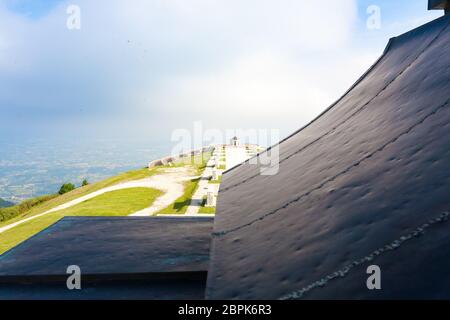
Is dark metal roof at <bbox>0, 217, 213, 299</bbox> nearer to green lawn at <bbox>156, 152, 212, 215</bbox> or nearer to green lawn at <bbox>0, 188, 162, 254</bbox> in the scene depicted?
green lawn at <bbox>0, 188, 162, 254</bbox>

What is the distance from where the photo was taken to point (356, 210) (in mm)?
1999

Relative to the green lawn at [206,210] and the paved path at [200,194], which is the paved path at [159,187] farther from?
the green lawn at [206,210]

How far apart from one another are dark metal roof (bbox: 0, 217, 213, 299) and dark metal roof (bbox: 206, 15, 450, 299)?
0.69 m

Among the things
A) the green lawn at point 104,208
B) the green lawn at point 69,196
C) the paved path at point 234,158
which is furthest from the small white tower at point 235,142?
the green lawn at point 104,208

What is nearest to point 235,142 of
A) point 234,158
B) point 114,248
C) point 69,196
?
point 234,158

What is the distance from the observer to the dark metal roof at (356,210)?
1.55 meters

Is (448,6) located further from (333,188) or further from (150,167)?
(150,167)

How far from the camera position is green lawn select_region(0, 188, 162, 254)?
14.5m

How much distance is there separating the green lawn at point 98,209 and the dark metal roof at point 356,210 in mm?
13335

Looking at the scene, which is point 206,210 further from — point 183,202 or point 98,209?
point 98,209

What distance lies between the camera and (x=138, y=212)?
16.7 meters

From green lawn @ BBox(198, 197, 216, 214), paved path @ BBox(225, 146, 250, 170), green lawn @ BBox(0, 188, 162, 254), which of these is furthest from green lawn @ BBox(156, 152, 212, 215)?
paved path @ BBox(225, 146, 250, 170)

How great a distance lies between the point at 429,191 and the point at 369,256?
51 centimetres
